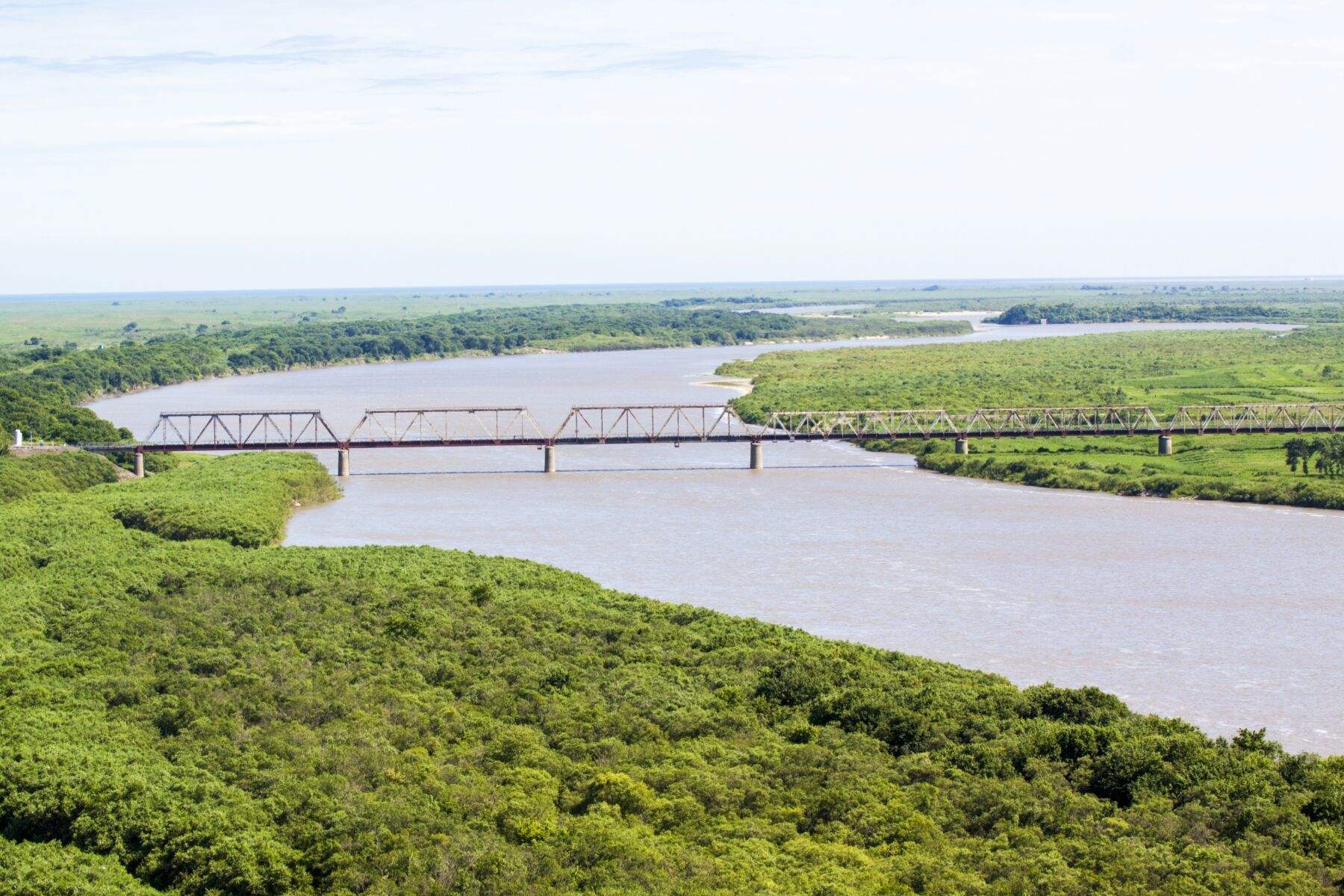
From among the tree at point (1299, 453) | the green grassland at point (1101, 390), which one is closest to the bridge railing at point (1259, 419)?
the green grassland at point (1101, 390)

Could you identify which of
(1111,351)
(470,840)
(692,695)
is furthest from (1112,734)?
(1111,351)

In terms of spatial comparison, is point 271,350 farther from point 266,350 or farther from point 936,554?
point 936,554

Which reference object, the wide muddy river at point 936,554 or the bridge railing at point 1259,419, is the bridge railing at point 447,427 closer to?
the wide muddy river at point 936,554

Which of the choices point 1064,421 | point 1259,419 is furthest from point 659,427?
point 1259,419

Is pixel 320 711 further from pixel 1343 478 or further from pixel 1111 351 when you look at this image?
pixel 1111 351

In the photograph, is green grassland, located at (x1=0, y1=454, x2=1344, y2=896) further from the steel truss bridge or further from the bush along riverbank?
the bush along riverbank

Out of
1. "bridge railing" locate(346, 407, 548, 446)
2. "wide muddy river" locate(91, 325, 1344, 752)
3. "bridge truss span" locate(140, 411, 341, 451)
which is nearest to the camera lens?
"wide muddy river" locate(91, 325, 1344, 752)

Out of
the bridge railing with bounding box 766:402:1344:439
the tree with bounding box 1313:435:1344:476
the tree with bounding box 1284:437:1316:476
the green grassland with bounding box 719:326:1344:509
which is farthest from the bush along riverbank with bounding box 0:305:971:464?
the tree with bounding box 1313:435:1344:476
